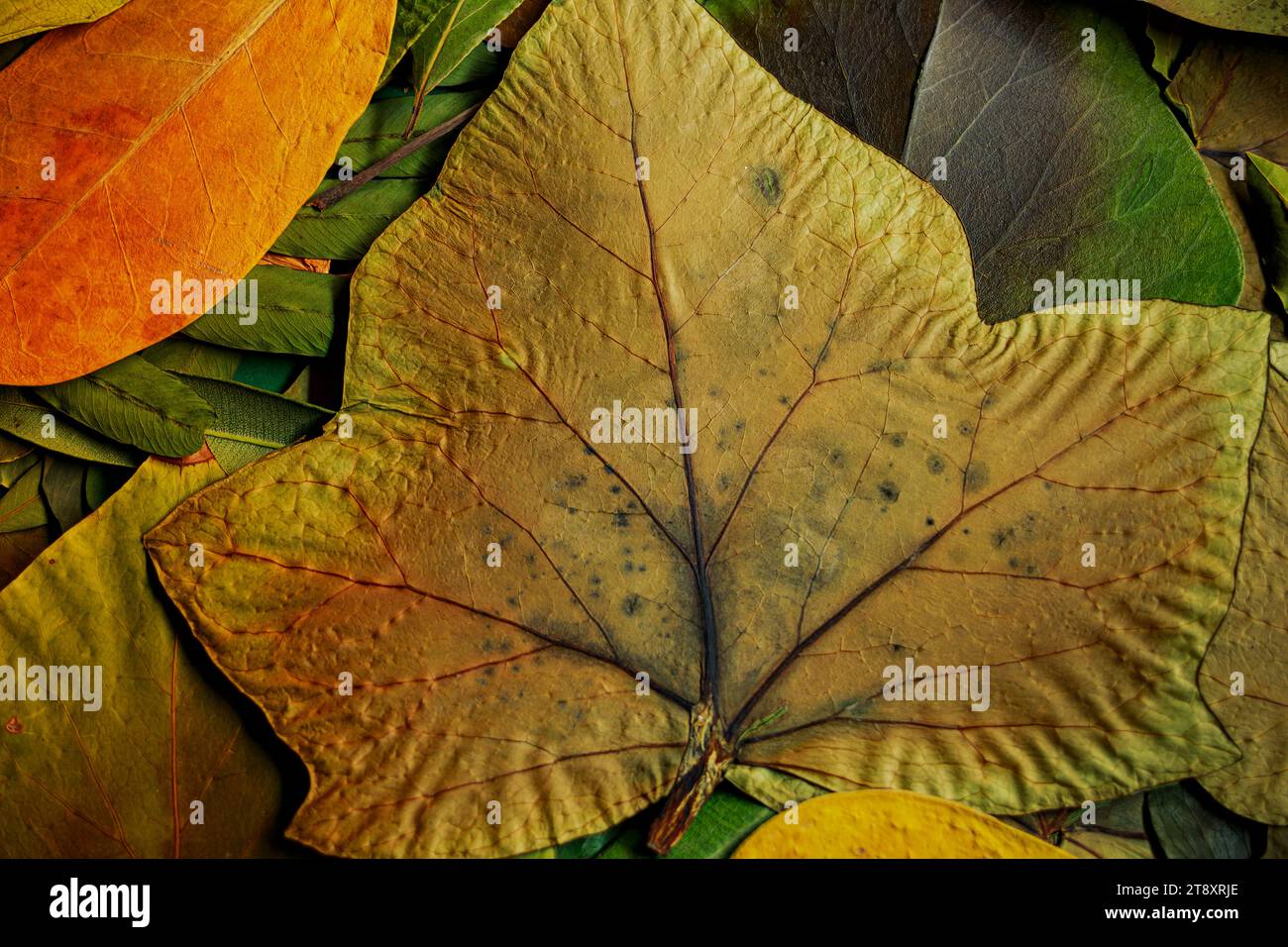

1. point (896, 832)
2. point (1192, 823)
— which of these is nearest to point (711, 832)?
point (896, 832)

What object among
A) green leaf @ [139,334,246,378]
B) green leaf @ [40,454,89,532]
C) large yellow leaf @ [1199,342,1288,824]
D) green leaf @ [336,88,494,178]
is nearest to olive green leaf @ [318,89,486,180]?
green leaf @ [336,88,494,178]

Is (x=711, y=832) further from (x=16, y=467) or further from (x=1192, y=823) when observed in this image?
(x=16, y=467)

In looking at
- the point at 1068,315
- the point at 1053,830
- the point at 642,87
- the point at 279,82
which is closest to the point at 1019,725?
the point at 1053,830

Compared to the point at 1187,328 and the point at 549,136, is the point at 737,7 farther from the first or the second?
the point at 1187,328

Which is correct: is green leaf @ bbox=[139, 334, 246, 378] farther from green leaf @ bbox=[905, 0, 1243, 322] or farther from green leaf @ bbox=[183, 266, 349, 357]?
green leaf @ bbox=[905, 0, 1243, 322]
